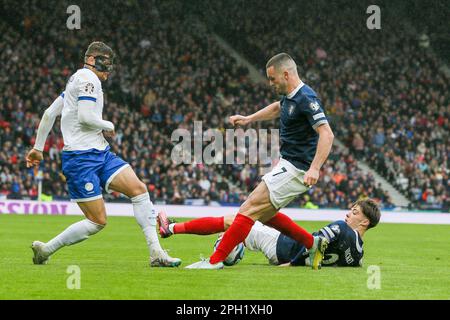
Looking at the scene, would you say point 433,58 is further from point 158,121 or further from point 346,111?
point 158,121

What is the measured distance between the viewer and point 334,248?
1002 centimetres

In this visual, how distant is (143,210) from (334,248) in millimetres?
2193

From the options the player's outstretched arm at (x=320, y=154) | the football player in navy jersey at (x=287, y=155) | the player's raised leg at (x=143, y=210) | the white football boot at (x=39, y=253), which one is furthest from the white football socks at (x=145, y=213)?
the player's outstretched arm at (x=320, y=154)

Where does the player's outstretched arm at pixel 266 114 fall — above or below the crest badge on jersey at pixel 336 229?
above

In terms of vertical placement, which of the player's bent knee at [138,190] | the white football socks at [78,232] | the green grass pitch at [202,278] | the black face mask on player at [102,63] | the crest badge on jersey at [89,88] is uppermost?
the black face mask on player at [102,63]

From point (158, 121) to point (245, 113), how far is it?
340 centimetres

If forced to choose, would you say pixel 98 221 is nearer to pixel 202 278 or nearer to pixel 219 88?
pixel 202 278

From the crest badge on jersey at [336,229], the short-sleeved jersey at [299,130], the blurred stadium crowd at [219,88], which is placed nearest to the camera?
the short-sleeved jersey at [299,130]

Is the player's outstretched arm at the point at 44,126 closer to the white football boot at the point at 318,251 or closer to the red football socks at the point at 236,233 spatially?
the red football socks at the point at 236,233

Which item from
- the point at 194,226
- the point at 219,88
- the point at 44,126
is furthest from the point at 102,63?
the point at 219,88

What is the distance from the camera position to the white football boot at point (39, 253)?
977 cm

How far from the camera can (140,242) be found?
16.0 m

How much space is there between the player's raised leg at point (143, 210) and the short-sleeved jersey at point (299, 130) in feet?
5.28

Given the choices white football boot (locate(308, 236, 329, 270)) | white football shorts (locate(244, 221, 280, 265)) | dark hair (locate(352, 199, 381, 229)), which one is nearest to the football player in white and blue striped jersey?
white football shorts (locate(244, 221, 280, 265))
